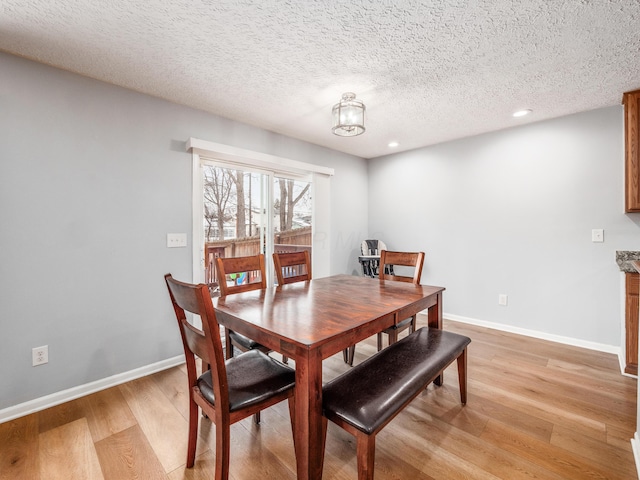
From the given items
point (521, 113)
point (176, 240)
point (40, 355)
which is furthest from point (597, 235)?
point (40, 355)

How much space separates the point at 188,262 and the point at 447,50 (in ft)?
8.37

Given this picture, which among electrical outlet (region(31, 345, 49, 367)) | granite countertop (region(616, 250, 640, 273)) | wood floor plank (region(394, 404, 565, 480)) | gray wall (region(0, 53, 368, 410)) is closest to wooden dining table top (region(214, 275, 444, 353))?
wood floor plank (region(394, 404, 565, 480))

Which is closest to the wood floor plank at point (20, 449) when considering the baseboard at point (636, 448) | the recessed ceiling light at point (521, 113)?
the baseboard at point (636, 448)

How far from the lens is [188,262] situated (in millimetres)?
2572

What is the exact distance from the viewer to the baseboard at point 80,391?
1.80 m

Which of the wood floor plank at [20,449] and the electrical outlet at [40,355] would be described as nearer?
the wood floor plank at [20,449]

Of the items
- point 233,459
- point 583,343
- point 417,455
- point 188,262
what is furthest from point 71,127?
point 583,343

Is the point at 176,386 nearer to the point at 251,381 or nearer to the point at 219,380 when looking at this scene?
the point at 251,381

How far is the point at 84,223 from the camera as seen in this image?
205cm

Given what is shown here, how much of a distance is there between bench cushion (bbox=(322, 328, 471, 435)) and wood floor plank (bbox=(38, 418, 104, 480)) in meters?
1.20

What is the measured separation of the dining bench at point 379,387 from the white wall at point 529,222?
6.17 ft

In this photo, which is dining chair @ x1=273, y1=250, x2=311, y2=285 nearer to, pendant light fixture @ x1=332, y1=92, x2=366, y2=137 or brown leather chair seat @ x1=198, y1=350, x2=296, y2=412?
brown leather chair seat @ x1=198, y1=350, x2=296, y2=412

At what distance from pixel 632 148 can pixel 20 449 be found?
4.64 m

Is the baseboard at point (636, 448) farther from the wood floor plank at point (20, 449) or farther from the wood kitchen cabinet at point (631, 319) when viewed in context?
the wood floor plank at point (20, 449)
